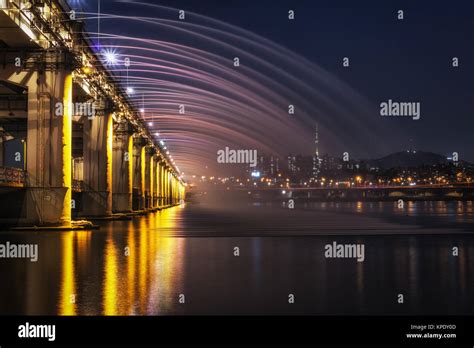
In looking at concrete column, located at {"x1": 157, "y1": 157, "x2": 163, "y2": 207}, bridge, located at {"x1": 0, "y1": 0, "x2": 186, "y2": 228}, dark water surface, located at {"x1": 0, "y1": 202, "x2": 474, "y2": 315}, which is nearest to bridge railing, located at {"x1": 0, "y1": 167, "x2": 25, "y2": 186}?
bridge, located at {"x1": 0, "y1": 0, "x2": 186, "y2": 228}

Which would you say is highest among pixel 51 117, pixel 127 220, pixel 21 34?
pixel 21 34

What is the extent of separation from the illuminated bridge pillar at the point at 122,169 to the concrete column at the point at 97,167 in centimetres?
1108

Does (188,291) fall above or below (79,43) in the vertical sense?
below

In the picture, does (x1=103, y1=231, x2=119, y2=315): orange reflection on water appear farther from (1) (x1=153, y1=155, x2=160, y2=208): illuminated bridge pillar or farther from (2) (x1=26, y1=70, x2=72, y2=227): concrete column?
(1) (x1=153, y1=155, x2=160, y2=208): illuminated bridge pillar

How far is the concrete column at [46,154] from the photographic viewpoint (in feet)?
124

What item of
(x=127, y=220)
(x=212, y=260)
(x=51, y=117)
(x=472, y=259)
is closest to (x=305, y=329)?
(x=212, y=260)

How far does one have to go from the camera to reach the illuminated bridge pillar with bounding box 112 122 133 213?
68000 millimetres

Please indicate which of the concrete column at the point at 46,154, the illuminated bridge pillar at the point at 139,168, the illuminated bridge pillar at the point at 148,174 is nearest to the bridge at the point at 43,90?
the concrete column at the point at 46,154

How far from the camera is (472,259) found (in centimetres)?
2119

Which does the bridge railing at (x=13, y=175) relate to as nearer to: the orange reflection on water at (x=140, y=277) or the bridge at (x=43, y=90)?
the bridge at (x=43, y=90)

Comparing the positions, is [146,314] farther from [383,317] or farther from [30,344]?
Answer: [383,317]

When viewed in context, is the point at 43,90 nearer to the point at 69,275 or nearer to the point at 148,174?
the point at 69,275

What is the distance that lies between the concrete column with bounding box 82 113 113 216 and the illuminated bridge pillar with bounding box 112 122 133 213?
36.3ft

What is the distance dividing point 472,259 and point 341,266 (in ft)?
18.2
